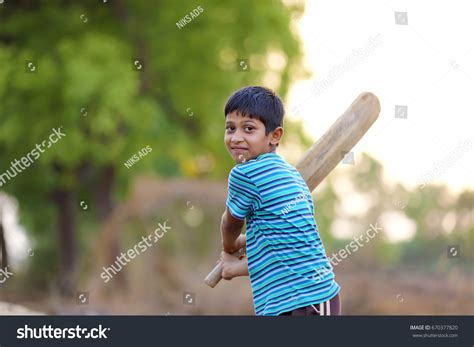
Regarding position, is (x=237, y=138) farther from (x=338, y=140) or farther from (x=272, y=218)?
(x=338, y=140)

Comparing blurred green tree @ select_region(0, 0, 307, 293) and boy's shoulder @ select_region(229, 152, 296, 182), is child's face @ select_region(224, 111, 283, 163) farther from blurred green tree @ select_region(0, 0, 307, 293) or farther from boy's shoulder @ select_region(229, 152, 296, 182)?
blurred green tree @ select_region(0, 0, 307, 293)

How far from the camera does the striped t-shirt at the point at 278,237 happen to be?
344cm

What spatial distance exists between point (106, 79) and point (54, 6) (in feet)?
10.2

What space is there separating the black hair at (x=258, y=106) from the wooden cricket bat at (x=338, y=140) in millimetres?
497

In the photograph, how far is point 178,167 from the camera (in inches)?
679

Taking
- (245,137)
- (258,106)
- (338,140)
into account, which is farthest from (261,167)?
(338,140)

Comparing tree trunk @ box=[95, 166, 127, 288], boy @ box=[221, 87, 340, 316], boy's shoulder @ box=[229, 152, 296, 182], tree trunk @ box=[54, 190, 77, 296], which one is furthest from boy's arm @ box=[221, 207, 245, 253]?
tree trunk @ box=[54, 190, 77, 296]

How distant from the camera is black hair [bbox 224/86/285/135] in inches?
139

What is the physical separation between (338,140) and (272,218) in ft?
2.74

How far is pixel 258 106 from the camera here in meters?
3.54
